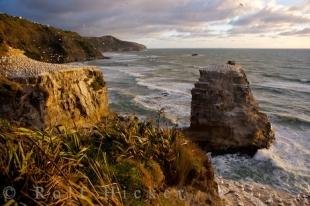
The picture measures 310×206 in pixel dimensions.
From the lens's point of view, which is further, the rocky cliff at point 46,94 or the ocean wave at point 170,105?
the ocean wave at point 170,105

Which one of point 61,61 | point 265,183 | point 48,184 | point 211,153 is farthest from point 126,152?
point 61,61

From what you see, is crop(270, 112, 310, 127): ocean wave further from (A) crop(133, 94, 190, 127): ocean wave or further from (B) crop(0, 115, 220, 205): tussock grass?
(B) crop(0, 115, 220, 205): tussock grass

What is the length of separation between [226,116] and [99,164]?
12.9 metres

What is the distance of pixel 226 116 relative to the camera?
1814 cm

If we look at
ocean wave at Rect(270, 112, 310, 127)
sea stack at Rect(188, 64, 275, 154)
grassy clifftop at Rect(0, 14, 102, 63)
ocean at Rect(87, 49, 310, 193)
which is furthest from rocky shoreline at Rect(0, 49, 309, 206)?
grassy clifftop at Rect(0, 14, 102, 63)

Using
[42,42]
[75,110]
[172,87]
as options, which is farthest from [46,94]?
[42,42]

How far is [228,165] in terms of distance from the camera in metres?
17.0

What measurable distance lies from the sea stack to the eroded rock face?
459 cm

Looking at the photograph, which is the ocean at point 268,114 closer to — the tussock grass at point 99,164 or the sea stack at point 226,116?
A: the sea stack at point 226,116

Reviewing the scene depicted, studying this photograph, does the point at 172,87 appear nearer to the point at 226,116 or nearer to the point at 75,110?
the point at 226,116

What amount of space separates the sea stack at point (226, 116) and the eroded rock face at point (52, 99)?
4.59m

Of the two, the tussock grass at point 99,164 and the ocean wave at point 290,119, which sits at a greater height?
the tussock grass at point 99,164

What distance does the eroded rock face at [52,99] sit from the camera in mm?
12680

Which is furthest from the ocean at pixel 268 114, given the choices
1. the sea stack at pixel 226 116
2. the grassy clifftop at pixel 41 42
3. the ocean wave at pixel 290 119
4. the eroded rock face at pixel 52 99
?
the grassy clifftop at pixel 41 42
